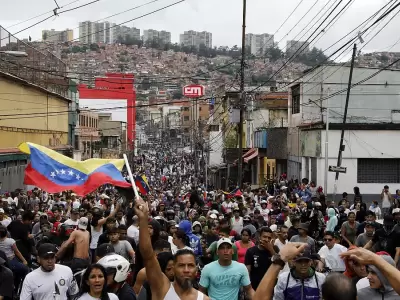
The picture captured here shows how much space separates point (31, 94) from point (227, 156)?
64.6ft

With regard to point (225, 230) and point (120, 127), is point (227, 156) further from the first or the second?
point (225, 230)

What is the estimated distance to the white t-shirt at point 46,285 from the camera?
7.79 m

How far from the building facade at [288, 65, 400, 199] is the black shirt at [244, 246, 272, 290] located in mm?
24090

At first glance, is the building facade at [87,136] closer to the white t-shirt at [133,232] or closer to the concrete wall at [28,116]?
the concrete wall at [28,116]

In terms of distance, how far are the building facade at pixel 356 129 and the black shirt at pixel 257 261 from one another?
79.0 feet

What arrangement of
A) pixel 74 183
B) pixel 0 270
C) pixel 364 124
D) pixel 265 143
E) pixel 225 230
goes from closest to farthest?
pixel 0 270
pixel 225 230
pixel 74 183
pixel 364 124
pixel 265 143

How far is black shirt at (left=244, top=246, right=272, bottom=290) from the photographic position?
938 centimetres

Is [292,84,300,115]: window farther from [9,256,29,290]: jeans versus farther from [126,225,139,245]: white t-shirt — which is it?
[9,256,29,290]: jeans

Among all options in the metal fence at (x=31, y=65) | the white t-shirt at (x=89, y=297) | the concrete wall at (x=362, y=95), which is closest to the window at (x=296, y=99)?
the concrete wall at (x=362, y=95)

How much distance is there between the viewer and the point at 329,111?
36.1m

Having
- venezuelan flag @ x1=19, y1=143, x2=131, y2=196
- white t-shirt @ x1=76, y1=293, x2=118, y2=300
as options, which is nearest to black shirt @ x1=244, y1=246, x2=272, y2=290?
white t-shirt @ x1=76, y1=293, x2=118, y2=300

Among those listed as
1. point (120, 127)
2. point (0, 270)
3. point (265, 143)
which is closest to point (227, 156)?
point (265, 143)

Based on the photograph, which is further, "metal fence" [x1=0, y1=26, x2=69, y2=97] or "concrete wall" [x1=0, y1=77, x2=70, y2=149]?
"metal fence" [x1=0, y1=26, x2=69, y2=97]

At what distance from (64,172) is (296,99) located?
31.6 meters
